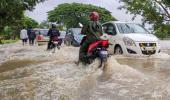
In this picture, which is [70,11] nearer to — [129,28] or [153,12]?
[153,12]

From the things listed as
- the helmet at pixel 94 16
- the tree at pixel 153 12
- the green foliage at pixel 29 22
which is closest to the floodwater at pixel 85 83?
the helmet at pixel 94 16

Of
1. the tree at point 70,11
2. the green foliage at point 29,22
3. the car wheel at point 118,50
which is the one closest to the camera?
the car wheel at point 118,50

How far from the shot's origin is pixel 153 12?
31875mm

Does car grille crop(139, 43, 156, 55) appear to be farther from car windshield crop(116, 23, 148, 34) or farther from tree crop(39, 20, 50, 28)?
tree crop(39, 20, 50, 28)

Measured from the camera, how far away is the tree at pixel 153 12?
31.7 meters

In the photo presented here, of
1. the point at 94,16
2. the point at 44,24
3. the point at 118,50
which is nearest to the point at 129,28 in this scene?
the point at 118,50

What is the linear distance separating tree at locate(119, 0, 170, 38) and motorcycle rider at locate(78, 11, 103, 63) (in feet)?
62.6

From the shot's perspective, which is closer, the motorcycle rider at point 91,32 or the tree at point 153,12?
the motorcycle rider at point 91,32

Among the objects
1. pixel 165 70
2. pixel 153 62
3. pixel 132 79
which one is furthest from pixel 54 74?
pixel 153 62

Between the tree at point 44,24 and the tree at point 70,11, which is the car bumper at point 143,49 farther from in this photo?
the tree at point 44,24

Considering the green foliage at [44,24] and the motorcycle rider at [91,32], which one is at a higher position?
the motorcycle rider at [91,32]

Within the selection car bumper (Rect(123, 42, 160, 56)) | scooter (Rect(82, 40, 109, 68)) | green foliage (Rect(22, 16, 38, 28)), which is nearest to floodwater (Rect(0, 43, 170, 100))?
scooter (Rect(82, 40, 109, 68))

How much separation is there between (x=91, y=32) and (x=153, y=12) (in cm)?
2008

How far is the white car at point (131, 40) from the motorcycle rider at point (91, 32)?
3516 mm
